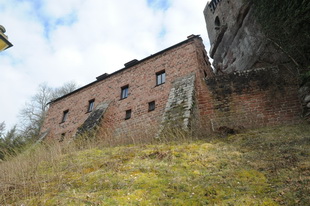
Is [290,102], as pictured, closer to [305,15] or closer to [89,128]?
[305,15]

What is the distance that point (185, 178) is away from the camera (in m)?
3.29

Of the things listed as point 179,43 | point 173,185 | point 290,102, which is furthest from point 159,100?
point 173,185

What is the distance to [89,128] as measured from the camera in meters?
10.8

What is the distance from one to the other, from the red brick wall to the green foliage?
3855mm

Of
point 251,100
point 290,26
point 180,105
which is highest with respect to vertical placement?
point 290,26

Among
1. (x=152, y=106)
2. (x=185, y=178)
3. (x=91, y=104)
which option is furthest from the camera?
(x=91, y=104)

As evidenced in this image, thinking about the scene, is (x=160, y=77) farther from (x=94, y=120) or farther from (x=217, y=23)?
(x=217, y=23)

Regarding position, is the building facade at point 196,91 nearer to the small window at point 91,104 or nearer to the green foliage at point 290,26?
the small window at point 91,104

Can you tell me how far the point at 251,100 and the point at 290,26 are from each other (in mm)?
Result: 3035

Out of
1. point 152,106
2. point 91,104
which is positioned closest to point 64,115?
point 91,104

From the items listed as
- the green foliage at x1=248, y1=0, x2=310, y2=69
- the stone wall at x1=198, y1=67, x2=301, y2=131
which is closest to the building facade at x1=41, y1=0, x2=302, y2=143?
the stone wall at x1=198, y1=67, x2=301, y2=131

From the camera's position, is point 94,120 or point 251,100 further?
point 94,120

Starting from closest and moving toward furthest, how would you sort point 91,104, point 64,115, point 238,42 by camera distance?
point 238,42
point 91,104
point 64,115

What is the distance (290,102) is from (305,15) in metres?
3.13
